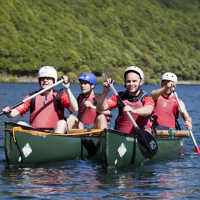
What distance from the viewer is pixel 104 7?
153000 millimetres

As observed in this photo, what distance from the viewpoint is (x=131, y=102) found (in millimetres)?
12586

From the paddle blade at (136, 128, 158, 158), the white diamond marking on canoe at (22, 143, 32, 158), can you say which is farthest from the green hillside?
the white diamond marking on canoe at (22, 143, 32, 158)

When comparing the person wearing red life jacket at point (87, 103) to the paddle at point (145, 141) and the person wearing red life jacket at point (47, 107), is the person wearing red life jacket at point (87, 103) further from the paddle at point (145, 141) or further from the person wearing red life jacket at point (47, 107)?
the paddle at point (145, 141)

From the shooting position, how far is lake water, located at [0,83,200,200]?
33.7ft

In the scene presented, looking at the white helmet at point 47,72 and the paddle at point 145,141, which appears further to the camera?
the white helmet at point 47,72

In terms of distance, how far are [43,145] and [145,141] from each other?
2171mm

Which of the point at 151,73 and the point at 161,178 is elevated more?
the point at 151,73

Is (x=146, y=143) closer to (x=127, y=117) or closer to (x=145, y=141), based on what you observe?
(x=145, y=141)

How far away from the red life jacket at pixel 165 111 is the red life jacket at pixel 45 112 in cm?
348

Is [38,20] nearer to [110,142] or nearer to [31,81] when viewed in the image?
[31,81]

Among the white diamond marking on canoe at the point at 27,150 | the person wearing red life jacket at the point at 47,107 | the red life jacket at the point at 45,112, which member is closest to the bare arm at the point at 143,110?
the person wearing red life jacket at the point at 47,107

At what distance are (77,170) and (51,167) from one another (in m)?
0.60

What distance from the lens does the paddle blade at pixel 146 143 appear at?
40.0 feet

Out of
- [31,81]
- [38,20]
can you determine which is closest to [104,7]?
[38,20]
